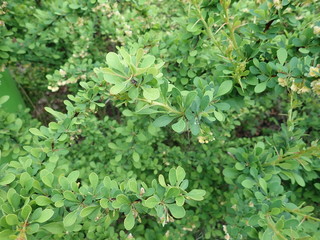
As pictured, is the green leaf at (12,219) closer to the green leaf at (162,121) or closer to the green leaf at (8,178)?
the green leaf at (8,178)

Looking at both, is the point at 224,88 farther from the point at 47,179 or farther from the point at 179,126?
the point at 47,179

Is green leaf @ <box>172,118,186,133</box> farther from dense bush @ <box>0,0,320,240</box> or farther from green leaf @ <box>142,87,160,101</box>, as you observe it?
green leaf @ <box>142,87,160,101</box>

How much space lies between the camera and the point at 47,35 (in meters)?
2.26

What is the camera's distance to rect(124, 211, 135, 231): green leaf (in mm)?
923

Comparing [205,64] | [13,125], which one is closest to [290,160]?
[205,64]

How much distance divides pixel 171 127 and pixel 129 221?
604 mm

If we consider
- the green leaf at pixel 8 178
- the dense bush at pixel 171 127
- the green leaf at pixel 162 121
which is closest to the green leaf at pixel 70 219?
the dense bush at pixel 171 127

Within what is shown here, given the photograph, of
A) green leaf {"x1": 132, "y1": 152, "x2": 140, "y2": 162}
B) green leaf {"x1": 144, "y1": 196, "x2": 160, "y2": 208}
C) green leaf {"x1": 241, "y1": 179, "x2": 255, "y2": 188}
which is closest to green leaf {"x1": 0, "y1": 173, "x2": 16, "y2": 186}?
green leaf {"x1": 144, "y1": 196, "x2": 160, "y2": 208}

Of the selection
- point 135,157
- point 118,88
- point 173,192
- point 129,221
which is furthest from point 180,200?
point 135,157

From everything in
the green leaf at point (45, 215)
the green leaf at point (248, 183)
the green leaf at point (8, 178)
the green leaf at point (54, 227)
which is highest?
the green leaf at point (8, 178)

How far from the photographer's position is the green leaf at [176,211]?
2.95 ft

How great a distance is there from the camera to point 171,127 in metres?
1.43

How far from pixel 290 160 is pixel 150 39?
3.39ft

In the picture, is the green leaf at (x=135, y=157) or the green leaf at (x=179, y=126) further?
the green leaf at (x=135, y=157)
